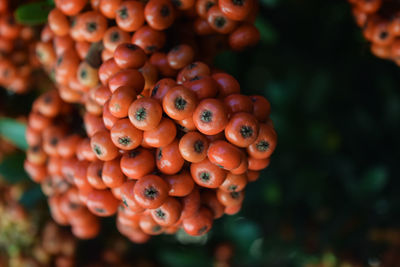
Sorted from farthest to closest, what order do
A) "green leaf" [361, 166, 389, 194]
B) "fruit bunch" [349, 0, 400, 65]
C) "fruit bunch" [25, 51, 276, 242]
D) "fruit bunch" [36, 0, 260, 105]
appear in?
"green leaf" [361, 166, 389, 194] → "fruit bunch" [349, 0, 400, 65] → "fruit bunch" [36, 0, 260, 105] → "fruit bunch" [25, 51, 276, 242]

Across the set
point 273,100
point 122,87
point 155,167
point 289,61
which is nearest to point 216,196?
point 155,167

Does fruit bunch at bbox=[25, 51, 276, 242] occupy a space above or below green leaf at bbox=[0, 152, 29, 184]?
above

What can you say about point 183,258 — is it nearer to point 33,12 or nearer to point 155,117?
point 155,117

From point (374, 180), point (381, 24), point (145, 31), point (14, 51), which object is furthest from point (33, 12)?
point (374, 180)

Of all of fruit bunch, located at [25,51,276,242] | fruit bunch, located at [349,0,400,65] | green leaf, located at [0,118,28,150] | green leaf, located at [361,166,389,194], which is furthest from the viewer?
green leaf, located at [361,166,389,194]

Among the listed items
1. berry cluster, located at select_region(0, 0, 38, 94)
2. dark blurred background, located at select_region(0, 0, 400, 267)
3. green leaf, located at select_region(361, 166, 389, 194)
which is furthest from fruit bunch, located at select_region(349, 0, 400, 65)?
berry cluster, located at select_region(0, 0, 38, 94)

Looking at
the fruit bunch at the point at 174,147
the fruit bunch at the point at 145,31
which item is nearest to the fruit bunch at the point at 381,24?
the fruit bunch at the point at 145,31

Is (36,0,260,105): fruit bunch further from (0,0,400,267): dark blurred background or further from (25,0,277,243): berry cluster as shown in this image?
(0,0,400,267): dark blurred background
